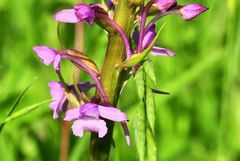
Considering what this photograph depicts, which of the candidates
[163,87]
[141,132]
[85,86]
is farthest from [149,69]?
[163,87]

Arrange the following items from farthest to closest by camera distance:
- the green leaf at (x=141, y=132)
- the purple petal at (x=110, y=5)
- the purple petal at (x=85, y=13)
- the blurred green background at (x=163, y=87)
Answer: the blurred green background at (x=163, y=87)
the purple petal at (x=110, y=5)
the purple petal at (x=85, y=13)
the green leaf at (x=141, y=132)

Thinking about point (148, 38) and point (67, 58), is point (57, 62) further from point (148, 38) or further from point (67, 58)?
point (148, 38)

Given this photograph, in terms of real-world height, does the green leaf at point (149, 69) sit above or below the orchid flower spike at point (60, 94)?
above

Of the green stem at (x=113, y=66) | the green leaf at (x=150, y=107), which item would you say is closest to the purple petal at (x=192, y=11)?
the green stem at (x=113, y=66)

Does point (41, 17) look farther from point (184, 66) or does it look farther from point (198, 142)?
point (198, 142)

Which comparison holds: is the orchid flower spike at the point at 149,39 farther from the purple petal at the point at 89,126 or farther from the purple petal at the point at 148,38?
the purple petal at the point at 89,126

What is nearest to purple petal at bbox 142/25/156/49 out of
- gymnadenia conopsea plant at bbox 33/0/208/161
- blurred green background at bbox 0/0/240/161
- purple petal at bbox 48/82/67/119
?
gymnadenia conopsea plant at bbox 33/0/208/161

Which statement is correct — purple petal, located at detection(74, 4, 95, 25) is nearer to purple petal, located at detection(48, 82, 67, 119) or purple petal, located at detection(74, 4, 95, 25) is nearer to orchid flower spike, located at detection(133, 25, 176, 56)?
orchid flower spike, located at detection(133, 25, 176, 56)
